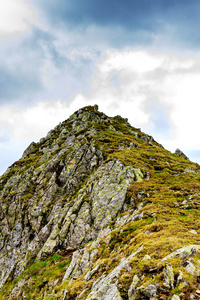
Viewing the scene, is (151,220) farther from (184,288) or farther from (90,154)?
(90,154)

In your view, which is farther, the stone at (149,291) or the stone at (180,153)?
the stone at (180,153)

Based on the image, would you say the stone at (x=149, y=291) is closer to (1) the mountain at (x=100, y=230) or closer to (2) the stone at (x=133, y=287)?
(1) the mountain at (x=100, y=230)

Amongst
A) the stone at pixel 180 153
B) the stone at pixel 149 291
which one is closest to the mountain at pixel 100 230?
the stone at pixel 149 291

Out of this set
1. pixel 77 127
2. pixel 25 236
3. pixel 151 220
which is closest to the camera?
pixel 151 220

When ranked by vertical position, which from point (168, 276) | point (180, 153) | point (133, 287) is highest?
point (180, 153)

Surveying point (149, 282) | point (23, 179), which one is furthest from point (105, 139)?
point (149, 282)

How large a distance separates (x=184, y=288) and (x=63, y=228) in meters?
21.5

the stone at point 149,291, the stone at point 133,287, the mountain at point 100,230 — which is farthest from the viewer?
the mountain at point 100,230

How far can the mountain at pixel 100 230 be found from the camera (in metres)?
8.89

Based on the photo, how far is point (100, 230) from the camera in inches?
886

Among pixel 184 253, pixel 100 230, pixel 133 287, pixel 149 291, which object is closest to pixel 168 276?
pixel 149 291

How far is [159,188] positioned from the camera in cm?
2684

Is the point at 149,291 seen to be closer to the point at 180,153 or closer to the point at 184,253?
the point at 184,253

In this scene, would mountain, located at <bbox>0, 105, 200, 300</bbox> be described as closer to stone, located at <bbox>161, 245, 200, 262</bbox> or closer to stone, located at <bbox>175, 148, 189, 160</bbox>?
stone, located at <bbox>161, 245, 200, 262</bbox>
